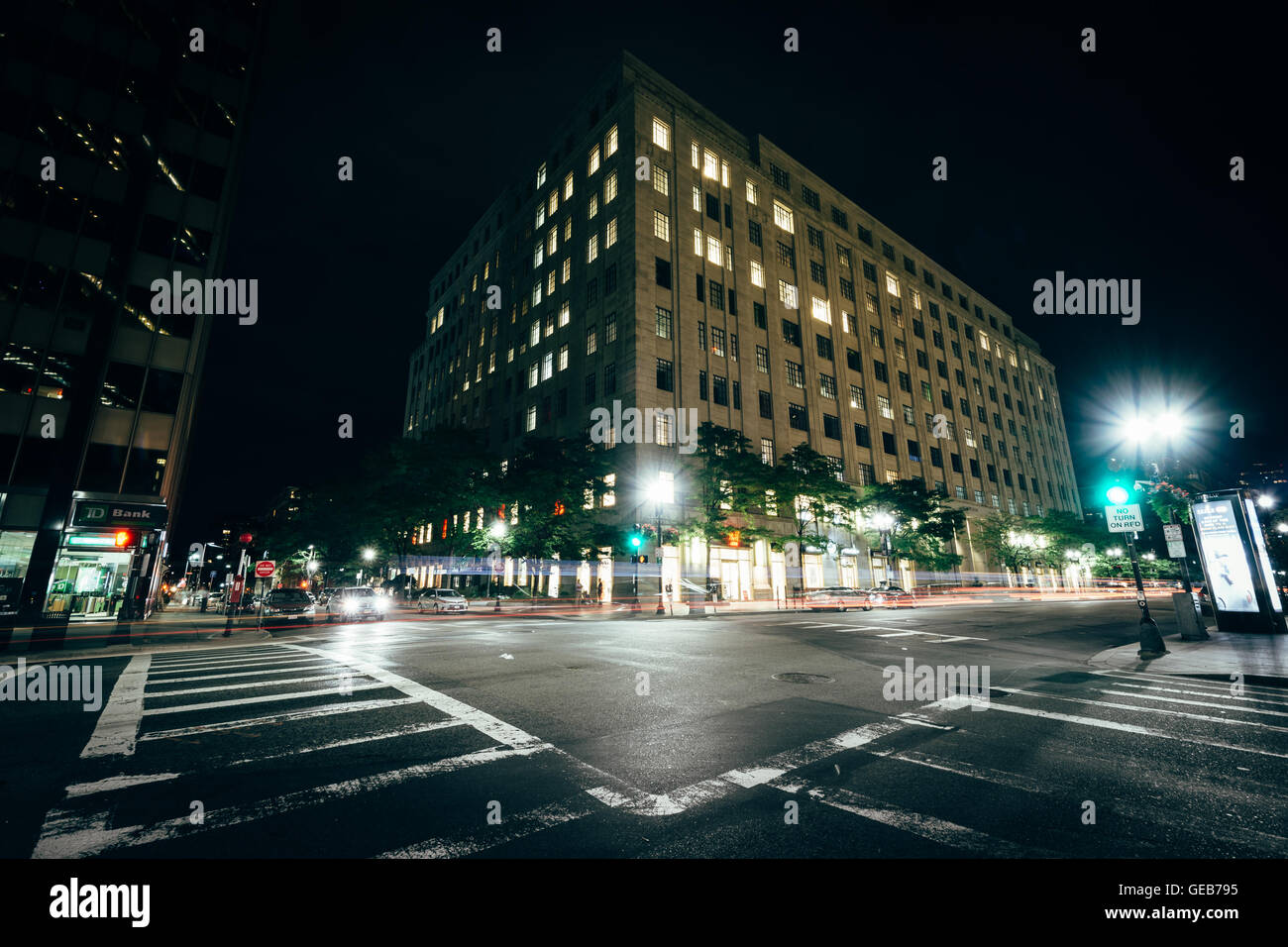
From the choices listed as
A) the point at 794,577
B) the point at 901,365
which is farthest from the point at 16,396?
the point at 901,365

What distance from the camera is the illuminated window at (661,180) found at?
137ft

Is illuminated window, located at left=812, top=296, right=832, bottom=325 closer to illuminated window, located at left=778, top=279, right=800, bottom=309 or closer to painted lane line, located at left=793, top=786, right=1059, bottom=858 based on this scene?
illuminated window, located at left=778, top=279, right=800, bottom=309

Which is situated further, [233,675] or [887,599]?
[887,599]

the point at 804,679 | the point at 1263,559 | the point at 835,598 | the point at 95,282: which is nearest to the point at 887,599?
the point at 835,598

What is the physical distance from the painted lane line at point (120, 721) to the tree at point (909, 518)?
4544 cm

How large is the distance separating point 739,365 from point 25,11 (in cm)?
4521

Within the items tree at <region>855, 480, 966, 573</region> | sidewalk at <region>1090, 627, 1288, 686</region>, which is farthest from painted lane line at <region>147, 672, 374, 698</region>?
tree at <region>855, 480, 966, 573</region>

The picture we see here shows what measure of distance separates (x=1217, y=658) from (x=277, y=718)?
59.8ft

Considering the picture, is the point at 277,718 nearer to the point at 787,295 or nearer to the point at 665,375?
the point at 665,375

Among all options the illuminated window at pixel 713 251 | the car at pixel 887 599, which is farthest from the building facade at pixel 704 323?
the car at pixel 887 599

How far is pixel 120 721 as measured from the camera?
6367mm

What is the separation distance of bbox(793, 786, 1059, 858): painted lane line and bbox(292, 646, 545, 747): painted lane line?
120 inches

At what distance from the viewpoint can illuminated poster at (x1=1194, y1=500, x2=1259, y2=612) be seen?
53.3ft
